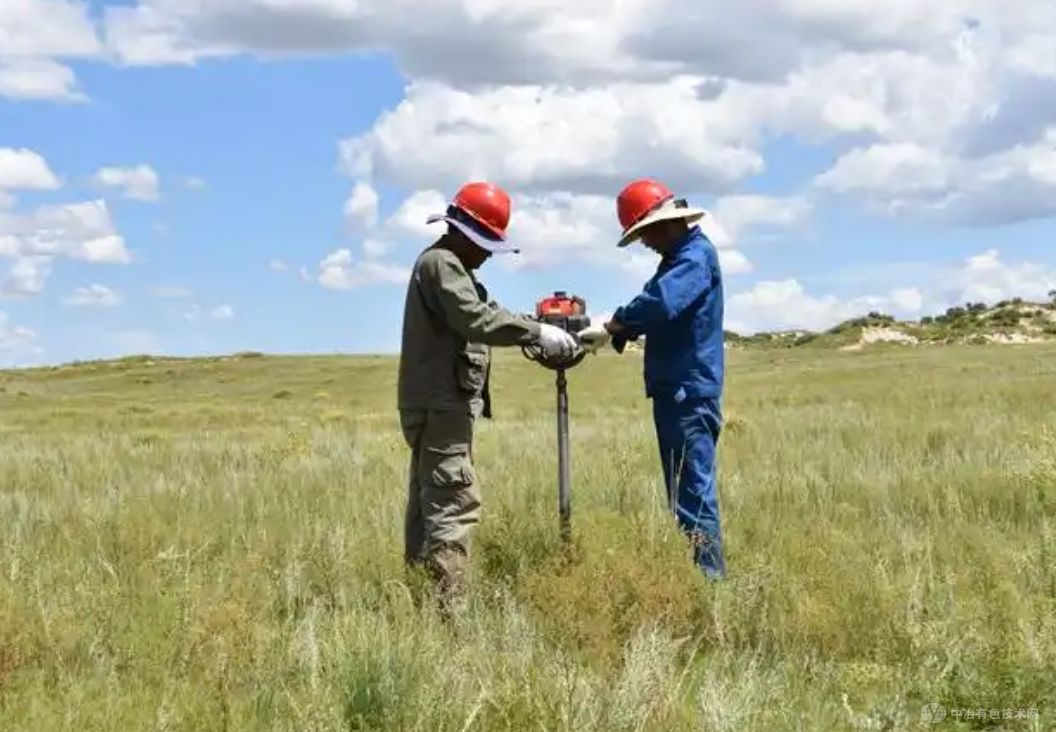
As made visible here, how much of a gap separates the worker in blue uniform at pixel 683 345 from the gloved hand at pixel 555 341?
0.34 m

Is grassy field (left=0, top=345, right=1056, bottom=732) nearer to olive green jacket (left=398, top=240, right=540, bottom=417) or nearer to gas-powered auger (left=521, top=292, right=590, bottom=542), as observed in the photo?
gas-powered auger (left=521, top=292, right=590, bottom=542)

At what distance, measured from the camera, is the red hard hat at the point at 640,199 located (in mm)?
6930

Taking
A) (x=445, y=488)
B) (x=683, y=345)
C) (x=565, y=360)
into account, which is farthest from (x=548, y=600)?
(x=683, y=345)

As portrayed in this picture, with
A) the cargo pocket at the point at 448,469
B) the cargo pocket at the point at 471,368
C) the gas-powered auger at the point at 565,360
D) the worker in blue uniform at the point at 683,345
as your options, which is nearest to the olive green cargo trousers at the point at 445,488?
the cargo pocket at the point at 448,469

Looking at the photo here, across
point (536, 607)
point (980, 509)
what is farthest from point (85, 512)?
point (980, 509)

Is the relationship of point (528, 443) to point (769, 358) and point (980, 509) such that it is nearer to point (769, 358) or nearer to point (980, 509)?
point (980, 509)

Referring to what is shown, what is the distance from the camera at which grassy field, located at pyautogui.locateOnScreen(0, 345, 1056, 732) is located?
4.62 metres

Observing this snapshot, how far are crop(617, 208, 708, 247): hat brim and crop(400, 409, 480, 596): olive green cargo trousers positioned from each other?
134cm

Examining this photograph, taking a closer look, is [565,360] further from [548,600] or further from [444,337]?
[548,600]

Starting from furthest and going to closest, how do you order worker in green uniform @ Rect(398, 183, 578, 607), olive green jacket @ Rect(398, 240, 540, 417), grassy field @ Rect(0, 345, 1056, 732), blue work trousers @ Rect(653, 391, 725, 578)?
blue work trousers @ Rect(653, 391, 725, 578) < worker in green uniform @ Rect(398, 183, 578, 607) < olive green jacket @ Rect(398, 240, 540, 417) < grassy field @ Rect(0, 345, 1056, 732)

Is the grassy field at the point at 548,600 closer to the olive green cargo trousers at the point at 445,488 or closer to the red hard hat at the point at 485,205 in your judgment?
the olive green cargo trousers at the point at 445,488

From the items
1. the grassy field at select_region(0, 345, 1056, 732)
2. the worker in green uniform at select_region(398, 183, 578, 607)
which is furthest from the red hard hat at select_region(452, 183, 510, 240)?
the grassy field at select_region(0, 345, 1056, 732)

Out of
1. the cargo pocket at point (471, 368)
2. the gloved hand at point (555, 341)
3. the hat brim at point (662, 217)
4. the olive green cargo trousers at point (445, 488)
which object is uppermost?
the hat brim at point (662, 217)

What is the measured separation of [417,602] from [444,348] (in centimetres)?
124
